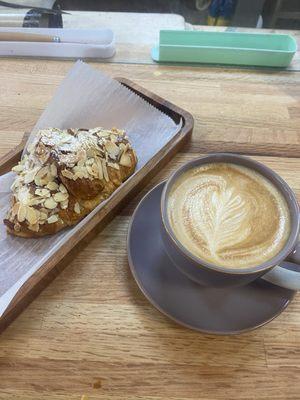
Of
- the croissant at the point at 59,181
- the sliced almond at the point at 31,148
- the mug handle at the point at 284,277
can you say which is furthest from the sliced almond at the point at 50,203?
the mug handle at the point at 284,277

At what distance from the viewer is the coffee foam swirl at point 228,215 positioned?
1.63 feet

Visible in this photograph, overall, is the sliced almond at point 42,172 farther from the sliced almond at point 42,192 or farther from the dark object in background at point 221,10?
the dark object in background at point 221,10

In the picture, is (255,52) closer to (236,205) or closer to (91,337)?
(236,205)

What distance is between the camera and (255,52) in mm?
931

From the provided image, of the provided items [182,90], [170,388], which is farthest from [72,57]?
[170,388]

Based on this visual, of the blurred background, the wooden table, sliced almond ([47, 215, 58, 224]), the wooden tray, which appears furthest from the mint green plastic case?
sliced almond ([47, 215, 58, 224])

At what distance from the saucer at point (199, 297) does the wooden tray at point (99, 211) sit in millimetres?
74

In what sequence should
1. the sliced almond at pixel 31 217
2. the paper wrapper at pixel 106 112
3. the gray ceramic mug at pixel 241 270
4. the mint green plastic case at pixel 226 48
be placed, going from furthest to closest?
the mint green plastic case at pixel 226 48, the paper wrapper at pixel 106 112, the sliced almond at pixel 31 217, the gray ceramic mug at pixel 241 270

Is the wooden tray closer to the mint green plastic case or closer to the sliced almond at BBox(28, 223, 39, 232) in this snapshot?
the sliced almond at BBox(28, 223, 39, 232)

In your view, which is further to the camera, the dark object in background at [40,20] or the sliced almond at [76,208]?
the dark object in background at [40,20]

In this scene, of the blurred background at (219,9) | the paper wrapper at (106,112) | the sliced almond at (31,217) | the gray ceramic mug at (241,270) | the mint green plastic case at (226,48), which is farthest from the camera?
the blurred background at (219,9)

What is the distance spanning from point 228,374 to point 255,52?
0.77 meters

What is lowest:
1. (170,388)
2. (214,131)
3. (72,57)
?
(170,388)

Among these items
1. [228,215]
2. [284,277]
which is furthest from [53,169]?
[284,277]
